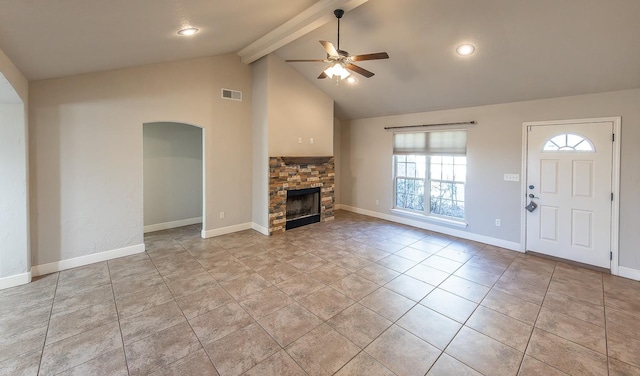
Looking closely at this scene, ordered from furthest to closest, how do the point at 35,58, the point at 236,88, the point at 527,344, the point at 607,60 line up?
the point at 236,88 < the point at 607,60 < the point at 35,58 < the point at 527,344

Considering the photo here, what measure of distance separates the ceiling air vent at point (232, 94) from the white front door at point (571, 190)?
197 inches

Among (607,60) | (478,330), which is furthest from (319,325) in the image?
(607,60)

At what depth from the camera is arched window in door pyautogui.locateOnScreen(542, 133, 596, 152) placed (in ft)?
13.0

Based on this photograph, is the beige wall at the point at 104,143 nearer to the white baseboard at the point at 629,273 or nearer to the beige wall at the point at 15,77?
the beige wall at the point at 15,77

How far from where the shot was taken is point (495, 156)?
A: 4.83 metres

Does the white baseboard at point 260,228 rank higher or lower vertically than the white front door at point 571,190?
lower

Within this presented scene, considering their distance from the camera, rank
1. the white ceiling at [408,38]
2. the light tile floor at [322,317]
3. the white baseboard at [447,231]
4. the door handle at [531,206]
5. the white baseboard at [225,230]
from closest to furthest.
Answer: the light tile floor at [322,317] < the white ceiling at [408,38] < the door handle at [531,206] < the white baseboard at [447,231] < the white baseboard at [225,230]

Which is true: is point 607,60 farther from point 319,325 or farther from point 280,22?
point 319,325

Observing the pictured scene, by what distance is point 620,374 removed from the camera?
2.07 m

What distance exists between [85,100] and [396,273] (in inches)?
188

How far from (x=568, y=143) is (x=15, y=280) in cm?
747

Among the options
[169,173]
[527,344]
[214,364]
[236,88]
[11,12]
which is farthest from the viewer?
[169,173]

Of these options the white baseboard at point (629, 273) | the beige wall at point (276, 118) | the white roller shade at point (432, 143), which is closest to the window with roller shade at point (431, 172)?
the white roller shade at point (432, 143)

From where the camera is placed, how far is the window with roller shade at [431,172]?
544 centimetres
